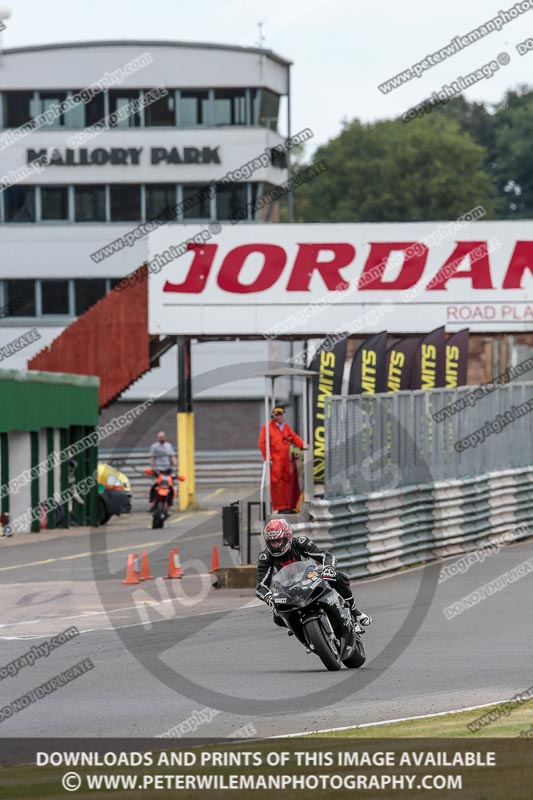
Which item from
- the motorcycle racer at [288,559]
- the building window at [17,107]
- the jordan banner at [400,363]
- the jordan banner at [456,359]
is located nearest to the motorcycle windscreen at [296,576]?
the motorcycle racer at [288,559]

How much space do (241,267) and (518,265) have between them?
6.50 metres

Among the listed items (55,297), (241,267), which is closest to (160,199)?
(55,297)

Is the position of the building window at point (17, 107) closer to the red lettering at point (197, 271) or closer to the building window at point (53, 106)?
the building window at point (53, 106)

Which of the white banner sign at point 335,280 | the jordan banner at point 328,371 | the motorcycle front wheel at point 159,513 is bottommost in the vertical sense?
the motorcycle front wheel at point 159,513

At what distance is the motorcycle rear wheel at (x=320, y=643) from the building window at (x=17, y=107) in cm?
4640

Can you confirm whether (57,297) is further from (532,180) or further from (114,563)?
(532,180)

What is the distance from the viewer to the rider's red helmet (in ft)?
47.9

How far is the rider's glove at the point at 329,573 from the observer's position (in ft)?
Answer: 47.2

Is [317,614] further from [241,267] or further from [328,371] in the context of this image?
[241,267]

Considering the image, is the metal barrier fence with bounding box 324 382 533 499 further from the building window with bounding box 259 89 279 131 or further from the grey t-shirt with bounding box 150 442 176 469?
the building window with bounding box 259 89 279 131

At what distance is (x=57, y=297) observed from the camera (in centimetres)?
5831

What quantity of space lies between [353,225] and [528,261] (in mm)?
4262

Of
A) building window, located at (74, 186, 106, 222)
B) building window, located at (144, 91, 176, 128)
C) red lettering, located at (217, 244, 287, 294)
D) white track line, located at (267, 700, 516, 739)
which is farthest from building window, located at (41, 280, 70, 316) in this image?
white track line, located at (267, 700, 516, 739)
